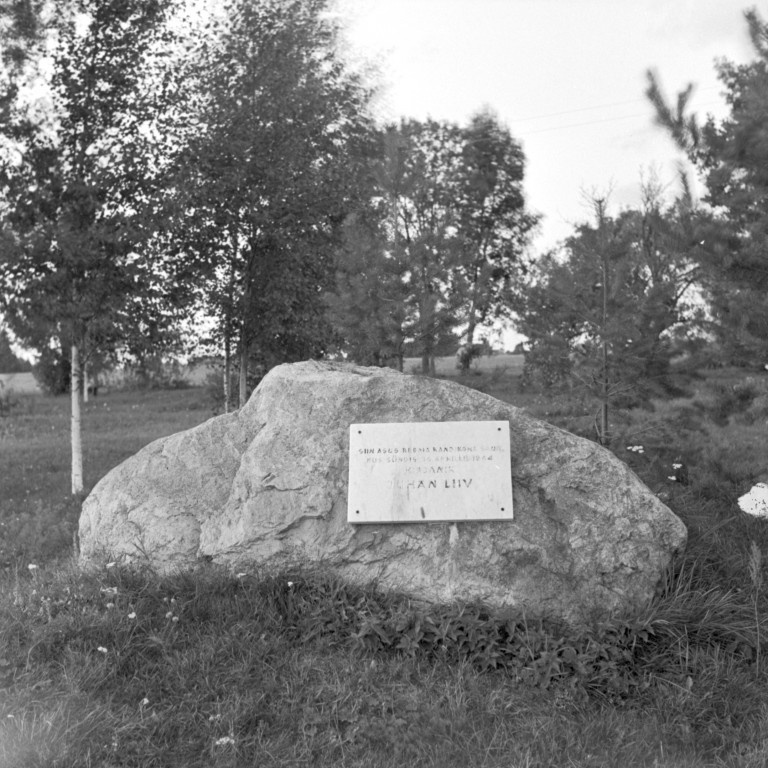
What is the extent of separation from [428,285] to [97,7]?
581cm

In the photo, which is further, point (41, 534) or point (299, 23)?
point (299, 23)

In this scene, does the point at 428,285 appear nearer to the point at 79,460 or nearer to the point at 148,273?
the point at 148,273

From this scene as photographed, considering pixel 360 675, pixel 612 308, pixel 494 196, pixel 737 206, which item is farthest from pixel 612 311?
pixel 494 196

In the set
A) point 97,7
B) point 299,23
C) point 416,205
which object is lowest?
point 416,205

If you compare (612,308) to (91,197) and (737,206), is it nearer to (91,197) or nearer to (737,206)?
(737,206)

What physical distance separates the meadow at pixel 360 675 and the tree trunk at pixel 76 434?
4.05m

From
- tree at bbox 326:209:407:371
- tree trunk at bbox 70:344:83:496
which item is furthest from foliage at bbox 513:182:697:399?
tree trunk at bbox 70:344:83:496

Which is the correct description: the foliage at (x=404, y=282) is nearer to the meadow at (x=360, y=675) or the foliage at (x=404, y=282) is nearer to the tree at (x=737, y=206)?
the tree at (x=737, y=206)

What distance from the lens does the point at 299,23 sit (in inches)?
536

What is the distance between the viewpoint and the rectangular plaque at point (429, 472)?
4.91 metres

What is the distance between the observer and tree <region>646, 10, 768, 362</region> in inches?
277

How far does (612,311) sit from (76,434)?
609 cm

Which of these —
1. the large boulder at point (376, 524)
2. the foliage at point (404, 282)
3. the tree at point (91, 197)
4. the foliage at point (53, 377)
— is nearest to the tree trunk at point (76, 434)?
the tree at point (91, 197)

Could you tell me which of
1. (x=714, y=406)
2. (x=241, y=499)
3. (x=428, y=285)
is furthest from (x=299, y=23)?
(x=241, y=499)
